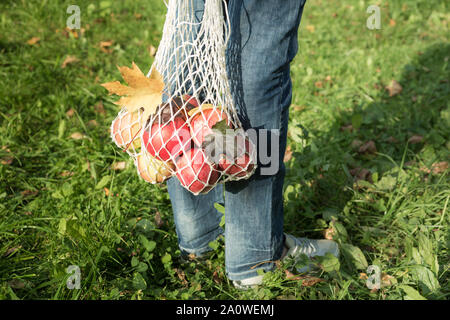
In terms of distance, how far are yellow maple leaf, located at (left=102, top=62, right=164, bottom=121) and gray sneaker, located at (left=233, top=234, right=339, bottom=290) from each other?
786mm

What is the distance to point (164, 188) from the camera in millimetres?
2066

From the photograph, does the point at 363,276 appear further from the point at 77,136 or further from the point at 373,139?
the point at 77,136

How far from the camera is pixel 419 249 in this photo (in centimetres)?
159

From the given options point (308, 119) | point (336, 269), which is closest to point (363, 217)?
point (336, 269)

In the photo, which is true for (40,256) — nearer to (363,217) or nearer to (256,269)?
(256,269)

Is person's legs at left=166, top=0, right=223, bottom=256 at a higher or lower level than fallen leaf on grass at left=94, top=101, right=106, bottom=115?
lower

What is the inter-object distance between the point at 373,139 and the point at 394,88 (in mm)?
691

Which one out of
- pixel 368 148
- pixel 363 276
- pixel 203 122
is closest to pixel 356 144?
pixel 368 148

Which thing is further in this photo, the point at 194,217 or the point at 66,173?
A: the point at 66,173

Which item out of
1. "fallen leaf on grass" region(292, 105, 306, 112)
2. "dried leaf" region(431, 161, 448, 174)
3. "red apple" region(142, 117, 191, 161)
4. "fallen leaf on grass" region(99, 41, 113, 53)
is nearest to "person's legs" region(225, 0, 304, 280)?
"red apple" region(142, 117, 191, 161)

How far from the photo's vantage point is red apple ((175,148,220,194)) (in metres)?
1.09

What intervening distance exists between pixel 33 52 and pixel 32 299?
6.96ft

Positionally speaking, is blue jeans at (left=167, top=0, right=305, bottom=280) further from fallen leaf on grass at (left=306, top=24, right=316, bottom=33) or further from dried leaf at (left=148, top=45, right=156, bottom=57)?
fallen leaf on grass at (left=306, top=24, right=316, bottom=33)

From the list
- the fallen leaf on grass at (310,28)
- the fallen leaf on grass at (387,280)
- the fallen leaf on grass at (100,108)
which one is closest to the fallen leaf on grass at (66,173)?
the fallen leaf on grass at (100,108)
